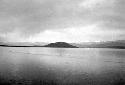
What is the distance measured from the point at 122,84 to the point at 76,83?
10.2 metres

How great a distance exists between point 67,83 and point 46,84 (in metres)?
4.68

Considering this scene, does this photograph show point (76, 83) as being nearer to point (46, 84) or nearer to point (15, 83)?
point (46, 84)

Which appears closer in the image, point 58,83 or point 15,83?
point 15,83

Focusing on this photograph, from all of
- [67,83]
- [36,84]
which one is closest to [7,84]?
[36,84]

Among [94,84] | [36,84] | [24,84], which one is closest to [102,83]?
[94,84]

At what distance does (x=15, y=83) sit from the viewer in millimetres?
24734

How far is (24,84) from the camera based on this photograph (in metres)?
24.7

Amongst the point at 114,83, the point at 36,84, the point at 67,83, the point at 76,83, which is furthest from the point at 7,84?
the point at 114,83

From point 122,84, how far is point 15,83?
22.9m

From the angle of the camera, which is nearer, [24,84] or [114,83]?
[24,84]

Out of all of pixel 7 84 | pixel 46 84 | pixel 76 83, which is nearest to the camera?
pixel 7 84

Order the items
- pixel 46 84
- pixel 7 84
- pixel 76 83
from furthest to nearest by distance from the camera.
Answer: pixel 76 83 < pixel 46 84 < pixel 7 84

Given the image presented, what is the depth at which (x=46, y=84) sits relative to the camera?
25.9 m

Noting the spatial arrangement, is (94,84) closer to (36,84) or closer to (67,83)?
(67,83)
